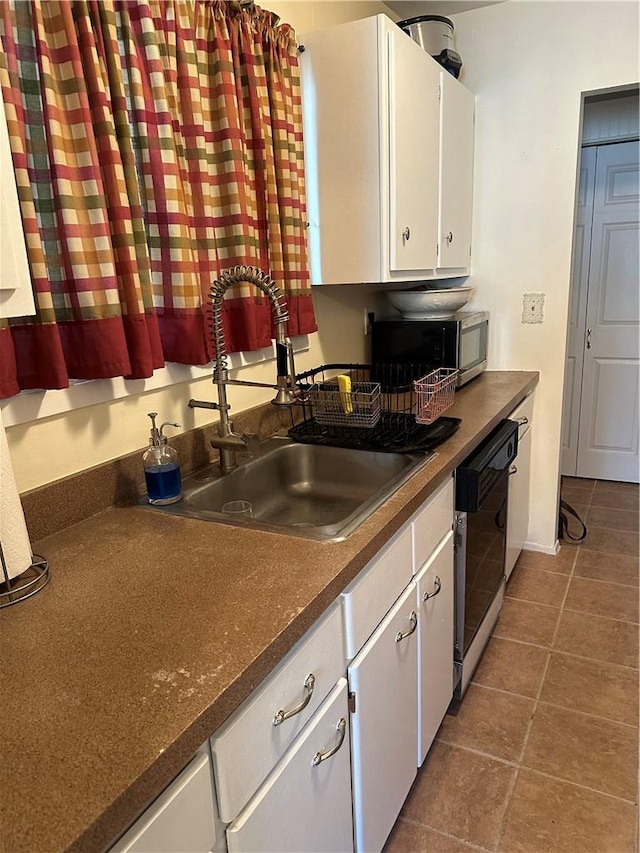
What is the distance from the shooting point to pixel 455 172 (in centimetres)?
240

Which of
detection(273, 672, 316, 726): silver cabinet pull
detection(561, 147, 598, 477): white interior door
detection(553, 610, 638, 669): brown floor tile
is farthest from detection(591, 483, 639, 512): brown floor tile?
detection(273, 672, 316, 726): silver cabinet pull

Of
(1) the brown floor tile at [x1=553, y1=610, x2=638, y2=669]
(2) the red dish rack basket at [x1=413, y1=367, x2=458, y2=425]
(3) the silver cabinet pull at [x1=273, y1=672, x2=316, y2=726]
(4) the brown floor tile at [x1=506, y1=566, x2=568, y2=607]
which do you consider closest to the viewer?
(3) the silver cabinet pull at [x1=273, y1=672, x2=316, y2=726]

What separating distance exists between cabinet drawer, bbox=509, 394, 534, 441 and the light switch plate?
1.14 ft

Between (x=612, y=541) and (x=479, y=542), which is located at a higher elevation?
(x=479, y=542)

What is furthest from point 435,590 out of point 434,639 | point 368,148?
point 368,148

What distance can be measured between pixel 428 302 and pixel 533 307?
592 millimetres

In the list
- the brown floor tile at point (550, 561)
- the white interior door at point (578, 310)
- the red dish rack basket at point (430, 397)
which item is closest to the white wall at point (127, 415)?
the red dish rack basket at point (430, 397)

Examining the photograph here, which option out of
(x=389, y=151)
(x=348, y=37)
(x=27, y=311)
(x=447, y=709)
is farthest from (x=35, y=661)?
(x=348, y=37)

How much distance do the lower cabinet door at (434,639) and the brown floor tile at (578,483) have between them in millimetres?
2359

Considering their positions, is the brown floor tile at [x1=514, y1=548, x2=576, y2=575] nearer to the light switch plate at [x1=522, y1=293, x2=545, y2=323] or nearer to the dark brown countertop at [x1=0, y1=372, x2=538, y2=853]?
the light switch plate at [x1=522, y1=293, x2=545, y2=323]

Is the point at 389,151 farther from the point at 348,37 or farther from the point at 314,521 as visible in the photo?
the point at 314,521

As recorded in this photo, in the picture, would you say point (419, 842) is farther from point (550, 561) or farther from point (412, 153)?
point (412, 153)

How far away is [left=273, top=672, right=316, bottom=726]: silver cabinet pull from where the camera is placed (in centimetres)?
86

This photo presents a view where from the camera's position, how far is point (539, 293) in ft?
8.58
